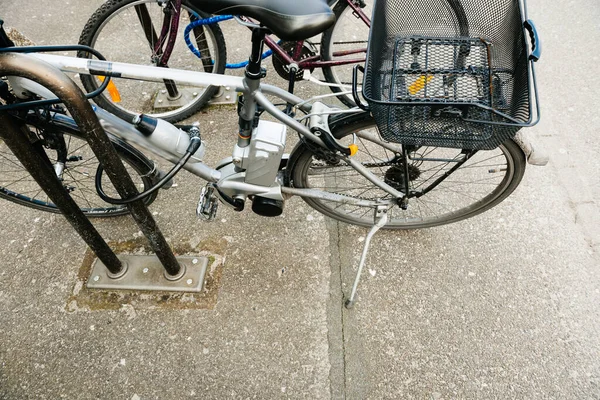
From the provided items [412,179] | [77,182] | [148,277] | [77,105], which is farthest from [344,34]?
[77,105]

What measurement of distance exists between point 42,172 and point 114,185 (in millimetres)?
255

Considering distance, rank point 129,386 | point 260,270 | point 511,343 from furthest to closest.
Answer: point 260,270
point 511,343
point 129,386

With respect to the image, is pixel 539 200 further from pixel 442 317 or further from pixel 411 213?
pixel 442 317

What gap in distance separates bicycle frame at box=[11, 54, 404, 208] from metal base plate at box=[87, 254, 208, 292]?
0.54 m

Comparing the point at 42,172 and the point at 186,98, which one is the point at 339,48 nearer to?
the point at 186,98

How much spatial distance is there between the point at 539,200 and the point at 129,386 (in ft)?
8.61

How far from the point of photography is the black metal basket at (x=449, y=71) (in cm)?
139

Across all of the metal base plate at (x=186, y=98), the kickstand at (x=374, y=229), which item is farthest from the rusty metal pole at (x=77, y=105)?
the metal base plate at (x=186, y=98)

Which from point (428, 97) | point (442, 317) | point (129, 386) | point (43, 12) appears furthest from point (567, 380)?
point (43, 12)

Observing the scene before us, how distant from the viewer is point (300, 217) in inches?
96.1

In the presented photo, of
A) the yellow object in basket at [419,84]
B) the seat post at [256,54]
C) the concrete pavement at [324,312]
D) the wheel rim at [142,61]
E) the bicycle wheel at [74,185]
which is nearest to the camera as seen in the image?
the seat post at [256,54]

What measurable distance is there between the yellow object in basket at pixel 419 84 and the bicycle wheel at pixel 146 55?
129 centimetres

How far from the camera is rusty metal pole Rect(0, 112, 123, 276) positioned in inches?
52.1

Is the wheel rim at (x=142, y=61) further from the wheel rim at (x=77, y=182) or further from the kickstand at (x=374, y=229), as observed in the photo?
the kickstand at (x=374, y=229)
